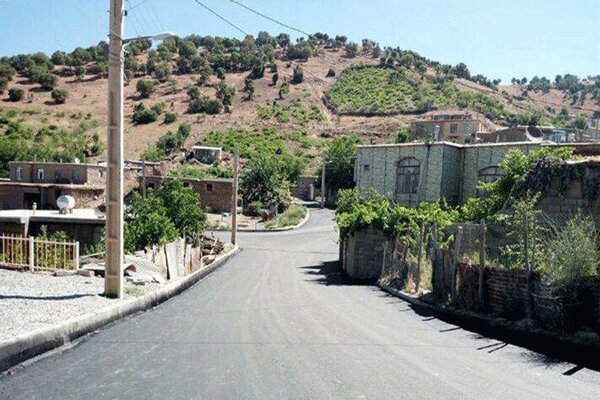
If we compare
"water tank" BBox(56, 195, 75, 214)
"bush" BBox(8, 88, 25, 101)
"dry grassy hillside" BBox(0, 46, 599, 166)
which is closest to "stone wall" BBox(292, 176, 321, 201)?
"dry grassy hillside" BBox(0, 46, 599, 166)

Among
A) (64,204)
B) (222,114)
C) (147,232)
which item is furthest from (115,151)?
(222,114)

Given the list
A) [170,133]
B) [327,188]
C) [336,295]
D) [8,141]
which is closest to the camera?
[336,295]

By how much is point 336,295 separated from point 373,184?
22377mm

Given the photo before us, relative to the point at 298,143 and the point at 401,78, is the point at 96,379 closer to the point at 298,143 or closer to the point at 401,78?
the point at 298,143

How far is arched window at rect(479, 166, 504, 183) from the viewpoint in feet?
99.6

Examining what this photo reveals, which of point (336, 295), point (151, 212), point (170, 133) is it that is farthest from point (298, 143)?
point (336, 295)

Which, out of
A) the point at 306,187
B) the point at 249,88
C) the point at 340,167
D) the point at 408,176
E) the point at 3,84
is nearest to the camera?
the point at 408,176

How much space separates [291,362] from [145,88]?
117807 mm

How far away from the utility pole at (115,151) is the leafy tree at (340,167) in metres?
54.6

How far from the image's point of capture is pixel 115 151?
11.8 meters

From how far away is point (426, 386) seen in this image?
639 centimetres

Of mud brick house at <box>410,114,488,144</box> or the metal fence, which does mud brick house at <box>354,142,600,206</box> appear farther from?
mud brick house at <box>410,114,488,144</box>

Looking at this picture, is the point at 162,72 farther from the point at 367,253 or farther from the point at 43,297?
the point at 43,297

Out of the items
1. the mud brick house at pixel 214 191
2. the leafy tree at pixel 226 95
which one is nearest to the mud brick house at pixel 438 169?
the mud brick house at pixel 214 191
